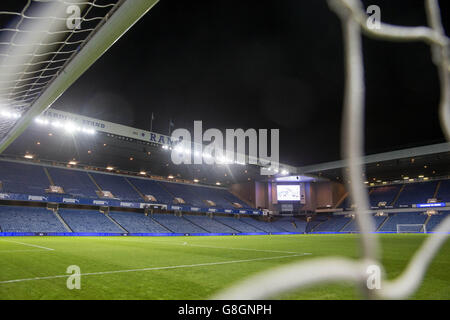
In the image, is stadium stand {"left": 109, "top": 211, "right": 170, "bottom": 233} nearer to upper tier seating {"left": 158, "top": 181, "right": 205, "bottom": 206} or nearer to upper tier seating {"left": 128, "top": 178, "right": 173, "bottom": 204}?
upper tier seating {"left": 128, "top": 178, "right": 173, "bottom": 204}

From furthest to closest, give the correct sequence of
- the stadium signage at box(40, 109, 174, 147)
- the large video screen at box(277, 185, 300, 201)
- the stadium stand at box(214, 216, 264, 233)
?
1. the large video screen at box(277, 185, 300, 201)
2. the stadium stand at box(214, 216, 264, 233)
3. the stadium signage at box(40, 109, 174, 147)

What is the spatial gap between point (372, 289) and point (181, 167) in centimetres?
3235

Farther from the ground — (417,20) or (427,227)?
(417,20)

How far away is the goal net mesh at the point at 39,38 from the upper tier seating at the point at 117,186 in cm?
2695

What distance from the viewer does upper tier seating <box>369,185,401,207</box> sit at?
41.0 metres

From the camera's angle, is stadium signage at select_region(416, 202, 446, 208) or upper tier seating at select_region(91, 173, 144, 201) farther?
stadium signage at select_region(416, 202, 446, 208)

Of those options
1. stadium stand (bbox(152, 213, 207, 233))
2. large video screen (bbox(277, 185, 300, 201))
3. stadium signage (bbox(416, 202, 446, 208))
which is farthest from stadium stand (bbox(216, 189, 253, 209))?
stadium signage (bbox(416, 202, 446, 208))

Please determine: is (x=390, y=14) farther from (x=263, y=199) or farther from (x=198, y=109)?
(x=263, y=199)

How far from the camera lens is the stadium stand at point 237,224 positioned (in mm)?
35216

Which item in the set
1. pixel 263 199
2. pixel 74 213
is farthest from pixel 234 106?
pixel 263 199

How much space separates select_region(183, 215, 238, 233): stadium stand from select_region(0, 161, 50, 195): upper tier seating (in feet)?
51.5

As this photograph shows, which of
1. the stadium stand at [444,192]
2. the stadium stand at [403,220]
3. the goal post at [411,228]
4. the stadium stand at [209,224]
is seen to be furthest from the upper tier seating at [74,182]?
the stadium stand at [444,192]

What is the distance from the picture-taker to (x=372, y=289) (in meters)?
2.61

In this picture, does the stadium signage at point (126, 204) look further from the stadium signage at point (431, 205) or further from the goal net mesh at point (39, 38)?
the stadium signage at point (431, 205)
